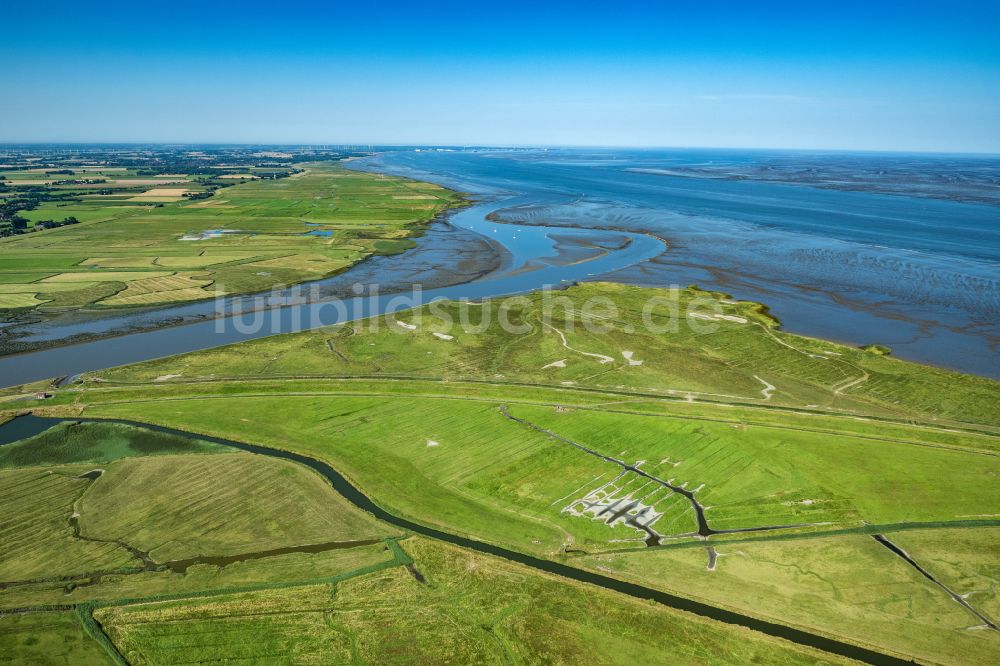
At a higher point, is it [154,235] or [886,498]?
[154,235]

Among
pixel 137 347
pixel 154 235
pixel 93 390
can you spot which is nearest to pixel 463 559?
pixel 93 390

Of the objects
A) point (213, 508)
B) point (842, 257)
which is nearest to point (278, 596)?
point (213, 508)

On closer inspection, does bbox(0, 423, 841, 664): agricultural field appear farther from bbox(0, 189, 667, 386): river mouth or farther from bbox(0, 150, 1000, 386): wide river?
bbox(0, 150, 1000, 386): wide river

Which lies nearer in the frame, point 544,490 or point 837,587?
point 837,587

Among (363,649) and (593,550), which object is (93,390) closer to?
(363,649)

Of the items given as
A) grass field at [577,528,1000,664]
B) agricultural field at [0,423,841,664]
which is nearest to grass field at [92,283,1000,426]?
grass field at [577,528,1000,664]

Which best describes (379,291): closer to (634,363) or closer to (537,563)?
(634,363)
